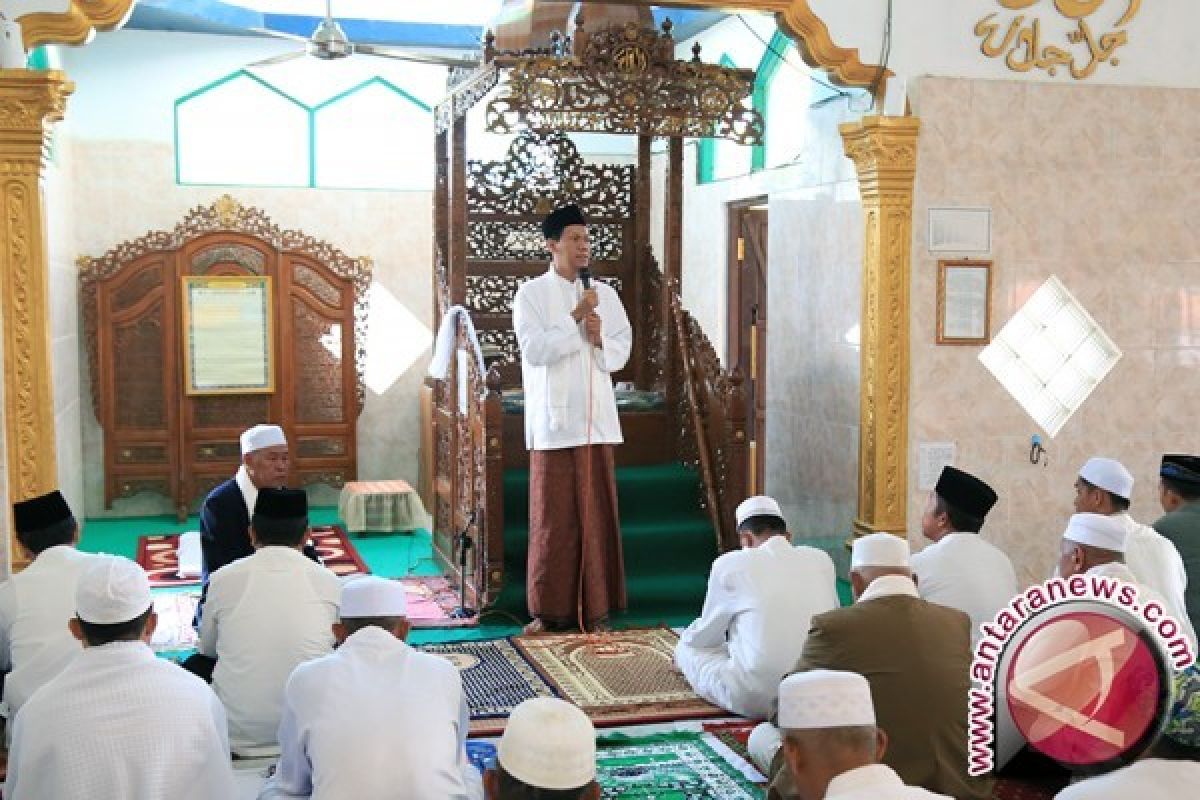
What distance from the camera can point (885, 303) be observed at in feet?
19.0

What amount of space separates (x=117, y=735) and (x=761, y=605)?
2185mm

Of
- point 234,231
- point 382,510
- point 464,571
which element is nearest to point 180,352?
point 234,231

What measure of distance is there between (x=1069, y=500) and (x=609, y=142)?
→ 5.18 m

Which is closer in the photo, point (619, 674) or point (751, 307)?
point (619, 674)

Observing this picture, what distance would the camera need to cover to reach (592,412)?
5656 mm

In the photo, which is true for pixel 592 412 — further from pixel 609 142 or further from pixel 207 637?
pixel 609 142

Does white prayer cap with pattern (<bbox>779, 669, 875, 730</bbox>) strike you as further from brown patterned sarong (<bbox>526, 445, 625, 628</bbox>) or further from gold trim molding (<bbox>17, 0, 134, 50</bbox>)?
gold trim molding (<bbox>17, 0, 134, 50</bbox>)

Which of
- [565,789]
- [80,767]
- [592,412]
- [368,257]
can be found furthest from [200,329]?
[565,789]

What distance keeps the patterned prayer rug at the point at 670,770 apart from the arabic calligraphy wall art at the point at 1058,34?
10.9 ft

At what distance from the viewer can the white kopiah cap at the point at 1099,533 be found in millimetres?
3902

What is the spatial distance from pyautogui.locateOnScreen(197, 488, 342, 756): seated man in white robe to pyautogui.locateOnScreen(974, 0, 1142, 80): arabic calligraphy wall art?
3.74 m

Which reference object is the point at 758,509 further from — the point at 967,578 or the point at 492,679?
the point at 492,679

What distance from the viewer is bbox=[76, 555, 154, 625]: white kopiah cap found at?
2873mm

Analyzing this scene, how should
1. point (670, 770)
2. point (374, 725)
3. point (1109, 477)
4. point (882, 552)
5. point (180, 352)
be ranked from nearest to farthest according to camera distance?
point (374, 725), point (882, 552), point (670, 770), point (1109, 477), point (180, 352)
